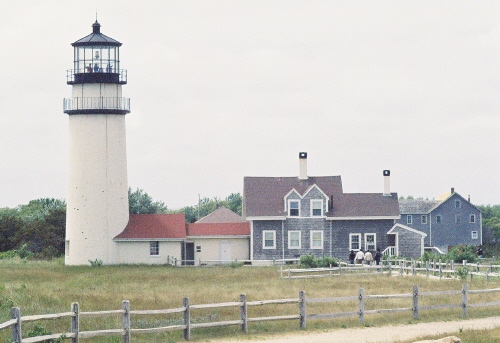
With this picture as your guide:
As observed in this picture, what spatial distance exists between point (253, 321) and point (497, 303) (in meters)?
8.39

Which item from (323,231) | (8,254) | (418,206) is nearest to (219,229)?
(323,231)

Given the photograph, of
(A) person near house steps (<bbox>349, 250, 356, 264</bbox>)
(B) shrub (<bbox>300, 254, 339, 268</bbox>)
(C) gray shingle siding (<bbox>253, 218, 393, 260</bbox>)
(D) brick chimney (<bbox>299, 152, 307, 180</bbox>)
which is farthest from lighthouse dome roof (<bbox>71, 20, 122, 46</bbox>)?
(A) person near house steps (<bbox>349, 250, 356, 264</bbox>)

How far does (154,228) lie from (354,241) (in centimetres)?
1166

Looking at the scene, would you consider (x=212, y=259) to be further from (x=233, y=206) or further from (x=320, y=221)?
(x=233, y=206)

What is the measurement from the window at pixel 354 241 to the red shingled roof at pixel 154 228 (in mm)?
9740

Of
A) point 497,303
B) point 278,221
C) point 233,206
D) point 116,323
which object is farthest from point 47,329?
point 233,206

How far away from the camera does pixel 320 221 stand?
208 feet

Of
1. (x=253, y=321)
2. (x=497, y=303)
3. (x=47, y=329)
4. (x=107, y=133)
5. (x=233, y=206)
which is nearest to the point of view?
(x=47, y=329)

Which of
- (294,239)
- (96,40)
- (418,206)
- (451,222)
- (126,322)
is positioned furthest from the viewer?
(418,206)

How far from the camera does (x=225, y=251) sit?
6278cm

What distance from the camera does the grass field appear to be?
26875 mm

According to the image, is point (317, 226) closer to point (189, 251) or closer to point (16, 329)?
point (189, 251)

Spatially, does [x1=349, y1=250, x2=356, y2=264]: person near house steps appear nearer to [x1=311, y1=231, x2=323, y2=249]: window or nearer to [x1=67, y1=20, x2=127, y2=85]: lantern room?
[x1=311, y1=231, x2=323, y2=249]: window

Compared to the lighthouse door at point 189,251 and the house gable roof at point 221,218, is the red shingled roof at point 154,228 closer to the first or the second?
the lighthouse door at point 189,251
